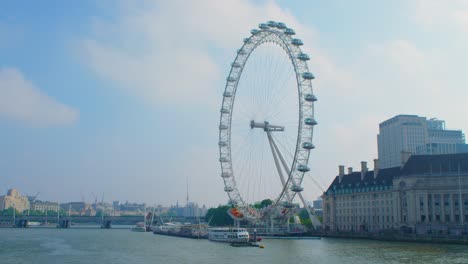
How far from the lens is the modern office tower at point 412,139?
178 metres

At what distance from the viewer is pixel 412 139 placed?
179 metres

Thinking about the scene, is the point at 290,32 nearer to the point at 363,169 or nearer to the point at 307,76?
the point at 307,76

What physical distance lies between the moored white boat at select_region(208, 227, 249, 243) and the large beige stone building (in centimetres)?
2260

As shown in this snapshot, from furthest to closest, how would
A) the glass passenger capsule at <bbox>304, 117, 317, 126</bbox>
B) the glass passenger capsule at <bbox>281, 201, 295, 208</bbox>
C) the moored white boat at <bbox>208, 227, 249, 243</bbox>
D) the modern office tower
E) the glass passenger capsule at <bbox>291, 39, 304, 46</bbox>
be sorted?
the modern office tower < the glass passenger capsule at <bbox>281, 201, 295, 208</bbox> < the moored white boat at <bbox>208, 227, 249, 243</bbox> < the glass passenger capsule at <bbox>291, 39, 304, 46</bbox> < the glass passenger capsule at <bbox>304, 117, 317, 126</bbox>

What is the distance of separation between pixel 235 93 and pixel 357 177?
30.1 meters

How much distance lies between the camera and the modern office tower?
178 meters

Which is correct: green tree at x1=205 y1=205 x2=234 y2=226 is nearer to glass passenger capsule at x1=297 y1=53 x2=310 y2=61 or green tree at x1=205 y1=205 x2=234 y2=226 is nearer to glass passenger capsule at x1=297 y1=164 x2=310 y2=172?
glass passenger capsule at x1=297 y1=164 x2=310 y2=172

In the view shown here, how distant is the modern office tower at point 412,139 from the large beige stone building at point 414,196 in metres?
86.2

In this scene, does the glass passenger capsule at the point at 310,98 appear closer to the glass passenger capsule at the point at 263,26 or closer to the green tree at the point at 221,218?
the glass passenger capsule at the point at 263,26

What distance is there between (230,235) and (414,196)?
2657 centimetres

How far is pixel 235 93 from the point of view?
262 ft

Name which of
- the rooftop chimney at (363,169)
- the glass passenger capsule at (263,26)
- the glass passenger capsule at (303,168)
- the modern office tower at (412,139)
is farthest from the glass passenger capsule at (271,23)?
the modern office tower at (412,139)

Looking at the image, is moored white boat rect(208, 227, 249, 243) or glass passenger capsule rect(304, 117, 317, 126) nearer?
glass passenger capsule rect(304, 117, 317, 126)

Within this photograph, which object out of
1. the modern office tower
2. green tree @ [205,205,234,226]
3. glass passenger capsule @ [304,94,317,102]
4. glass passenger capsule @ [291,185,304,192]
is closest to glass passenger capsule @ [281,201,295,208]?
glass passenger capsule @ [291,185,304,192]
